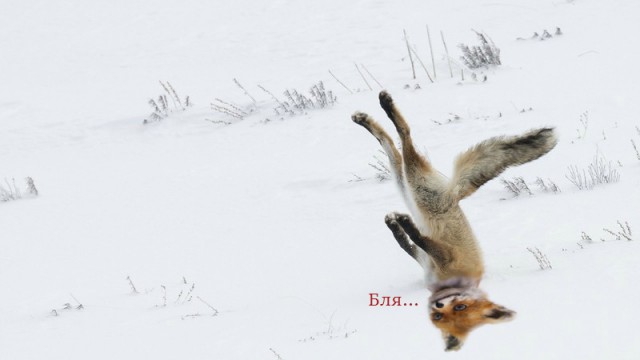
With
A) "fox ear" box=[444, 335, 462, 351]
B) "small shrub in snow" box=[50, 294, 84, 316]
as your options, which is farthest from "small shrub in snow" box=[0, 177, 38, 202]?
"fox ear" box=[444, 335, 462, 351]

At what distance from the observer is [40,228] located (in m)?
8.07

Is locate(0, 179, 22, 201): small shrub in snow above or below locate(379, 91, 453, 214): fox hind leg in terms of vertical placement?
below

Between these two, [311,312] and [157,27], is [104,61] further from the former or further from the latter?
[311,312]

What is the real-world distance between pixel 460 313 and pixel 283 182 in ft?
15.5

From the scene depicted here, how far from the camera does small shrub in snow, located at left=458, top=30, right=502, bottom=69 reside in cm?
1003

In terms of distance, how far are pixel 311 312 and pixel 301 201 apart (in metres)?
2.56

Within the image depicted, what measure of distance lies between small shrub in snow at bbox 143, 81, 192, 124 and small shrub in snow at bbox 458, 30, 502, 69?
3.45 metres

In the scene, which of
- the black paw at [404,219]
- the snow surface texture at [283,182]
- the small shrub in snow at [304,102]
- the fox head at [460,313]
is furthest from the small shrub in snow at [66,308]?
the small shrub in snow at [304,102]

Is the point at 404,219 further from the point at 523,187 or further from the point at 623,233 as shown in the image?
the point at 523,187

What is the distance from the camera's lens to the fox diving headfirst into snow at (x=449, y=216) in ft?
12.0

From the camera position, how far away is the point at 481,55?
33.3 ft

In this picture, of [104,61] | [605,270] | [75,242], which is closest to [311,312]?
[605,270]

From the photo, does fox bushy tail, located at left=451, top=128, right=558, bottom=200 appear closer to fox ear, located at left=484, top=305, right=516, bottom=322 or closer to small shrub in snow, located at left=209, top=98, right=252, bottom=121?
fox ear, located at left=484, top=305, right=516, bottom=322

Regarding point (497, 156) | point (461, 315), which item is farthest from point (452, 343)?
point (497, 156)
